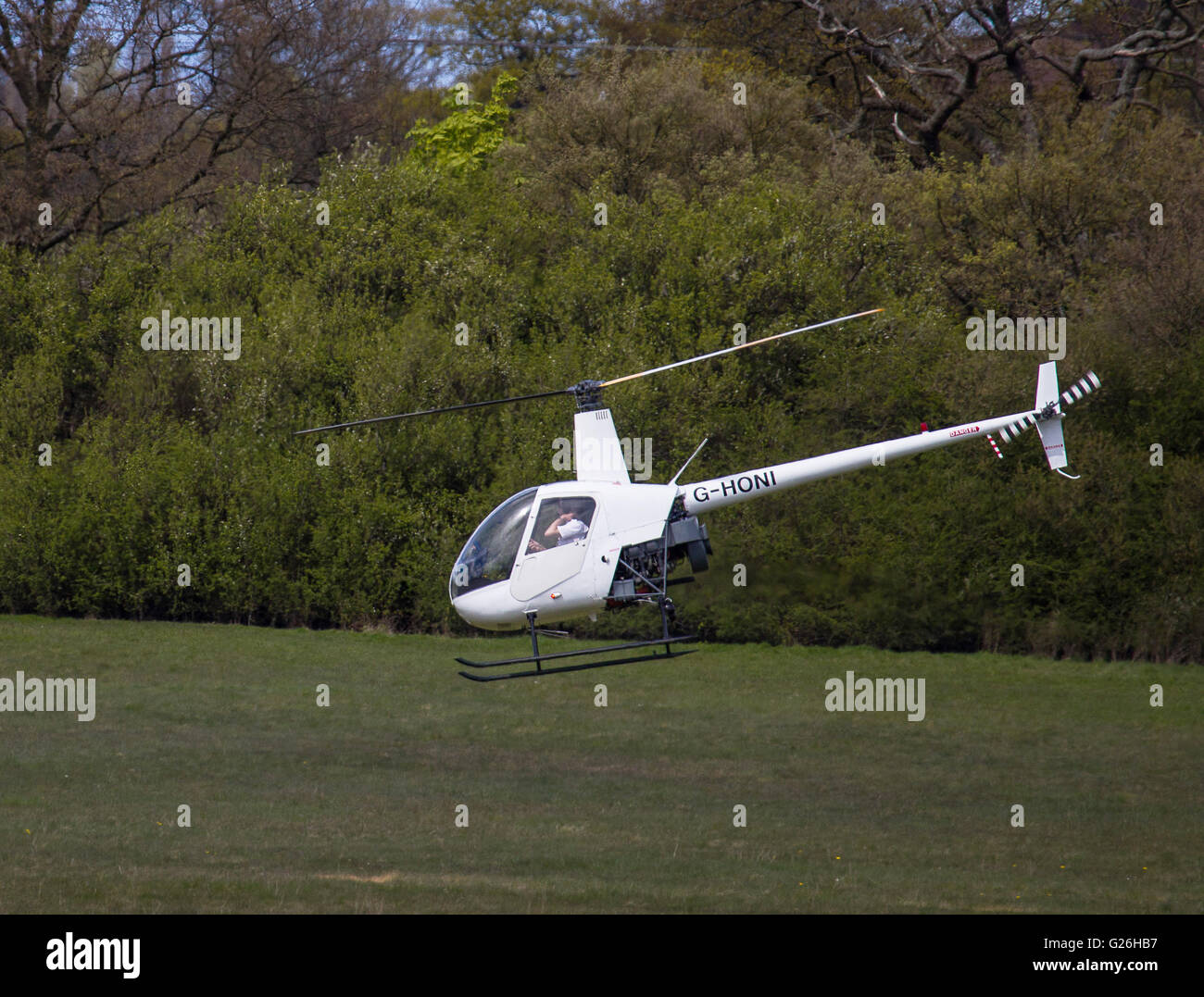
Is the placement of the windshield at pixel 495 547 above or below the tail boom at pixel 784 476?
below

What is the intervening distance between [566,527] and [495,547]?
34.2 inches

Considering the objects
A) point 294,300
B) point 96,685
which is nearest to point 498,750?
point 96,685

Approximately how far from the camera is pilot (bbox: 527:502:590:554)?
52.7 ft

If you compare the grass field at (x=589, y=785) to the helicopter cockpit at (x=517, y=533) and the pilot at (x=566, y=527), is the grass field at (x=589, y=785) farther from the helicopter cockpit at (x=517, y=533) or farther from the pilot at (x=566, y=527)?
the pilot at (x=566, y=527)

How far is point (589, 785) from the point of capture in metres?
21.2

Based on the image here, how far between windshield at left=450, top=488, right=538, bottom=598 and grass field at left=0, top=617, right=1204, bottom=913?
10.6ft

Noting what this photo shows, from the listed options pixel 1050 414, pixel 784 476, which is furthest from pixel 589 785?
pixel 1050 414

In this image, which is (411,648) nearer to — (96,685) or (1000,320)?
(96,685)

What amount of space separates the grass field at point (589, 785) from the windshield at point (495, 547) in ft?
10.6

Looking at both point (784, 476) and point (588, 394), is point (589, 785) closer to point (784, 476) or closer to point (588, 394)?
point (784, 476)

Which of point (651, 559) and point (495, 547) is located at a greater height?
point (495, 547)

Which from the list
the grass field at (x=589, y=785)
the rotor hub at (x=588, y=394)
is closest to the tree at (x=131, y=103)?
the grass field at (x=589, y=785)

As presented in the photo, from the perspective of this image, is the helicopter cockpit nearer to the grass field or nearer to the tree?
the grass field

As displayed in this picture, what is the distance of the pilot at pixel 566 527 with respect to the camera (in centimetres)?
A: 1608
